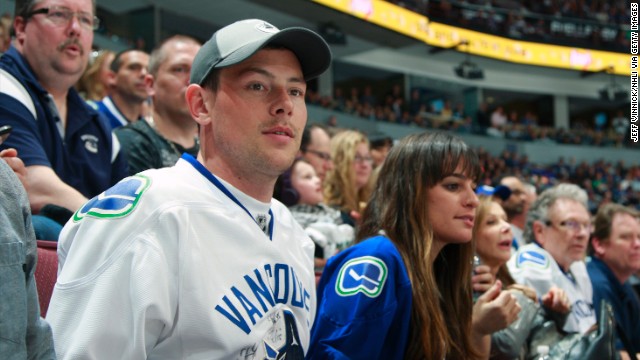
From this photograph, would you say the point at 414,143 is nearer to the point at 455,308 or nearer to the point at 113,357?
the point at 455,308

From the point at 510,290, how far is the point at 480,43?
→ 15.6 m

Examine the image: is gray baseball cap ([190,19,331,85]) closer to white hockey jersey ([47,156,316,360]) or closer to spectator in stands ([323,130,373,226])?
white hockey jersey ([47,156,316,360])

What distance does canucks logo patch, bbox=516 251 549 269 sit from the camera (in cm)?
333

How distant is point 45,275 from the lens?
1438 mm

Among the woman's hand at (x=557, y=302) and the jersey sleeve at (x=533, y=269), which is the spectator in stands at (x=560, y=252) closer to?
the jersey sleeve at (x=533, y=269)

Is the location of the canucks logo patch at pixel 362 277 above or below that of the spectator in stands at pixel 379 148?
above

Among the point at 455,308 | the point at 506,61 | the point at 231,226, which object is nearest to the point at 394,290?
the point at 455,308

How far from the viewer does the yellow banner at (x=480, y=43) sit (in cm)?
1342

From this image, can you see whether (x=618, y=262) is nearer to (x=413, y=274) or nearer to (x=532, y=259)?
(x=532, y=259)

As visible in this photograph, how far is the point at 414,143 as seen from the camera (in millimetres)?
2193

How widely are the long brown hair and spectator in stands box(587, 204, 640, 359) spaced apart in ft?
5.80

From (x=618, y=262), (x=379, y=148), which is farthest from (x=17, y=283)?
(x=379, y=148)

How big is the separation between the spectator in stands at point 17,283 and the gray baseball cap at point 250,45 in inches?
22.2

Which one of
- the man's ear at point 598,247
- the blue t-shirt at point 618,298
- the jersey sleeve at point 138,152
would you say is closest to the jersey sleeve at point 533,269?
the blue t-shirt at point 618,298
